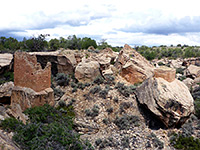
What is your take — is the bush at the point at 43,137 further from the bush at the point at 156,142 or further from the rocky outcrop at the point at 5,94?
the rocky outcrop at the point at 5,94

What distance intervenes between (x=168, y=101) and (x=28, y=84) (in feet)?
23.3

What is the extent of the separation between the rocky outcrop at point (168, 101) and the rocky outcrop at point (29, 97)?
5.26 meters

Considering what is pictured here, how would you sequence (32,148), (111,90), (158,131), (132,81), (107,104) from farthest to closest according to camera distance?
(132,81) < (111,90) < (107,104) < (158,131) < (32,148)

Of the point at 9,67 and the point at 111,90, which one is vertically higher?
the point at 9,67

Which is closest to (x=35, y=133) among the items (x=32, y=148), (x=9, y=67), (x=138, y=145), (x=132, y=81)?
(x=32, y=148)

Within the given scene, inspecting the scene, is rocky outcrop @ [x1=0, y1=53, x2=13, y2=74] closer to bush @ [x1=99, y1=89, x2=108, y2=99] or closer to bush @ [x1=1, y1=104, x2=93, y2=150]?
bush @ [x1=99, y1=89, x2=108, y2=99]

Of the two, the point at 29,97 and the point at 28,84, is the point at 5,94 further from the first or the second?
the point at 29,97

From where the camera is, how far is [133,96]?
11.4 m

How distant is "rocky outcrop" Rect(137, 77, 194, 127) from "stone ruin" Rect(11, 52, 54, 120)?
5.46 meters

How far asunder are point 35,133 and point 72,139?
129 centimetres

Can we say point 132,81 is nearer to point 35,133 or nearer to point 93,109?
point 93,109

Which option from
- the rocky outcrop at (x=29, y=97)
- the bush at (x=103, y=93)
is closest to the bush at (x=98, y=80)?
the bush at (x=103, y=93)

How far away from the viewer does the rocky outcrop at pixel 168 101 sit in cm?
848

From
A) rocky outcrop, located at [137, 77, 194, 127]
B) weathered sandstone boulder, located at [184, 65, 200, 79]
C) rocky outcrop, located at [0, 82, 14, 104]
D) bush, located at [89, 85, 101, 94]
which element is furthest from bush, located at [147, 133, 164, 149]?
weathered sandstone boulder, located at [184, 65, 200, 79]
